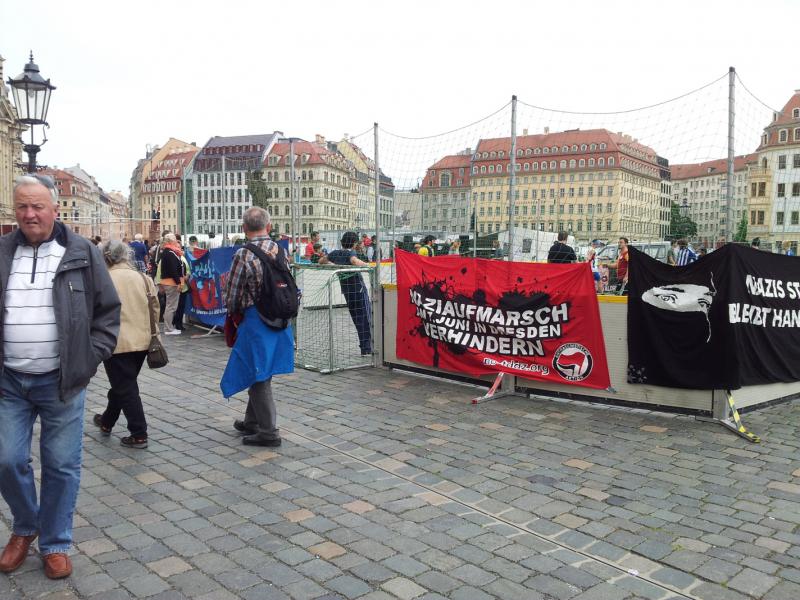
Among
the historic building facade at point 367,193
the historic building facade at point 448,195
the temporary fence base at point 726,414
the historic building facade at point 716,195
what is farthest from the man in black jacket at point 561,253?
the temporary fence base at point 726,414

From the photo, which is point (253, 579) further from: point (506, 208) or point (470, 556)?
point (506, 208)

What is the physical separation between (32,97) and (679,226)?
9.24 meters

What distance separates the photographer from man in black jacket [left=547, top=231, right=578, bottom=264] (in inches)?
393

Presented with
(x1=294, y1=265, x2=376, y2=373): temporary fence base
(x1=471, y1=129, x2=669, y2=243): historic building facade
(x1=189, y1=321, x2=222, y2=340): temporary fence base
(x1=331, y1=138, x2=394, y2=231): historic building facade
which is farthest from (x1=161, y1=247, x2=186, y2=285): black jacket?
(x1=471, y1=129, x2=669, y2=243): historic building facade

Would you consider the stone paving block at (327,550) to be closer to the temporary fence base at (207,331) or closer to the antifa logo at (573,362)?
the antifa logo at (573,362)

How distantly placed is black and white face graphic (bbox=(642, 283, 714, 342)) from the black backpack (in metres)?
3.60

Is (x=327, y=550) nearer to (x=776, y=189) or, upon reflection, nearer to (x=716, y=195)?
(x=716, y=195)

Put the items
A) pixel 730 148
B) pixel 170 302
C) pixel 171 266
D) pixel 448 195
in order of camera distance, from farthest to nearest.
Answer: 1. pixel 170 302
2. pixel 171 266
3. pixel 448 195
4. pixel 730 148

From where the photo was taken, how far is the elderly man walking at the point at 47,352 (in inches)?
132

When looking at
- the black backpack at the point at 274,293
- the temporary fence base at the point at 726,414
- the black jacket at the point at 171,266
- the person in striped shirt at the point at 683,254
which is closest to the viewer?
the black backpack at the point at 274,293

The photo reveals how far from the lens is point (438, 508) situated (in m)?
4.49

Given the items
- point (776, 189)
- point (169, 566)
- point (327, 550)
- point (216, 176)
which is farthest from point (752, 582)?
point (216, 176)

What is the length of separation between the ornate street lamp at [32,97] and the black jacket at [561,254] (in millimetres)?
7968

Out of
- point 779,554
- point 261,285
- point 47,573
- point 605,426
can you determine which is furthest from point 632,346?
point 47,573
